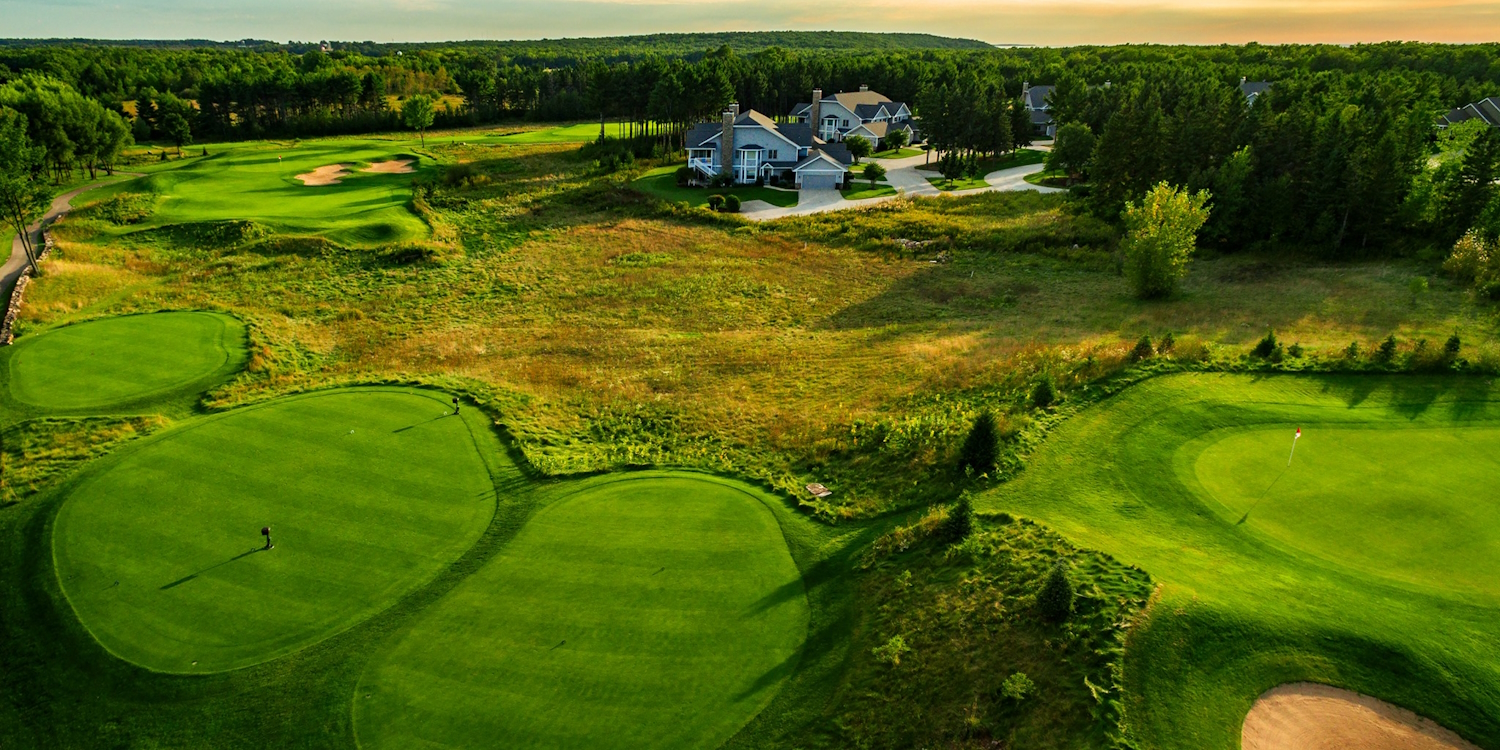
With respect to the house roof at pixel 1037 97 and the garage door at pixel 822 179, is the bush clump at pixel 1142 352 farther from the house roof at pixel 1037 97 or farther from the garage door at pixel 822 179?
the house roof at pixel 1037 97

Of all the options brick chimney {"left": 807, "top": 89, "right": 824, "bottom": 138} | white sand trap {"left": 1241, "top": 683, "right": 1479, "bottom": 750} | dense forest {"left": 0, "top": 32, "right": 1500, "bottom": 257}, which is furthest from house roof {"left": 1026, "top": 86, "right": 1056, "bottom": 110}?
white sand trap {"left": 1241, "top": 683, "right": 1479, "bottom": 750}

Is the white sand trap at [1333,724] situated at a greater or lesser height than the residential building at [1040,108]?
lesser

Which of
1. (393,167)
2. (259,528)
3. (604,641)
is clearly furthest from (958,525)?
(393,167)

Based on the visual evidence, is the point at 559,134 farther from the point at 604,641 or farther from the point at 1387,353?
the point at 604,641

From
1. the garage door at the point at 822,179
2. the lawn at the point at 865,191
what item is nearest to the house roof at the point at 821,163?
the garage door at the point at 822,179

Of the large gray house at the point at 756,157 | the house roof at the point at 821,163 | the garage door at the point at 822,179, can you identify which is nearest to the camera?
the large gray house at the point at 756,157

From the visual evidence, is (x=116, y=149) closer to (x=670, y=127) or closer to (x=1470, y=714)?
(x=670, y=127)

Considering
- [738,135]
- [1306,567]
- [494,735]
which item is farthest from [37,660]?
[738,135]

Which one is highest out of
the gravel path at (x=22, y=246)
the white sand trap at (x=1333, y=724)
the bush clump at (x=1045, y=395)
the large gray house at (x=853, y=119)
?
the large gray house at (x=853, y=119)
